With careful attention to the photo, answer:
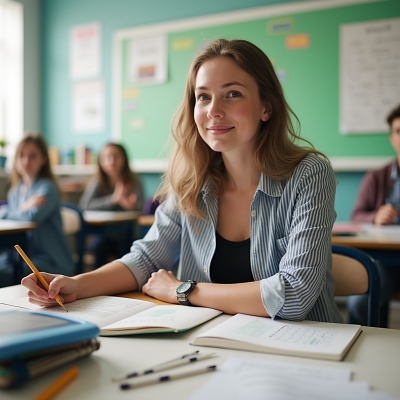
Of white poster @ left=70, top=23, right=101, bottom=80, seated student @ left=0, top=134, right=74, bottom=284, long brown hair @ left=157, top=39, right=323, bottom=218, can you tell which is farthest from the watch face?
white poster @ left=70, top=23, right=101, bottom=80

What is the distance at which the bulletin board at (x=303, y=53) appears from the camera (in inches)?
157

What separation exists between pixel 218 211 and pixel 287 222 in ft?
0.80

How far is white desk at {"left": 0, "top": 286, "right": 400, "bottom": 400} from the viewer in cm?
68

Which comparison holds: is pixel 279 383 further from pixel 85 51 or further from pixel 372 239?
pixel 85 51

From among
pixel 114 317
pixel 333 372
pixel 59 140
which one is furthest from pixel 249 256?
pixel 59 140

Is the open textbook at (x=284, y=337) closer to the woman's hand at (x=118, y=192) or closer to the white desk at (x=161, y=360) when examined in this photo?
the white desk at (x=161, y=360)

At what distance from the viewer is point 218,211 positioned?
1.51 meters

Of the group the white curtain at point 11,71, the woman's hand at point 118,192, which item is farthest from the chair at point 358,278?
the white curtain at point 11,71

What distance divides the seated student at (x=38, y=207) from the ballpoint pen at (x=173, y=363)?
221 centimetres

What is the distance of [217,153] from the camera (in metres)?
1.63

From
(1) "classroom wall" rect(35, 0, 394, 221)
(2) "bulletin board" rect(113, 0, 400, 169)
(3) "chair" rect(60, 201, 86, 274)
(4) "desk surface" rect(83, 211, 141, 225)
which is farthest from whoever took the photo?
(1) "classroom wall" rect(35, 0, 394, 221)

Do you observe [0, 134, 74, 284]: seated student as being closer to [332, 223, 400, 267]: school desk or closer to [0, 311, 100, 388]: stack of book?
[332, 223, 400, 267]: school desk

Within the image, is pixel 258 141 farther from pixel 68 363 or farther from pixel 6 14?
pixel 6 14

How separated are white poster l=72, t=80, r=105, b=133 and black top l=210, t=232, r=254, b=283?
4182 mm
